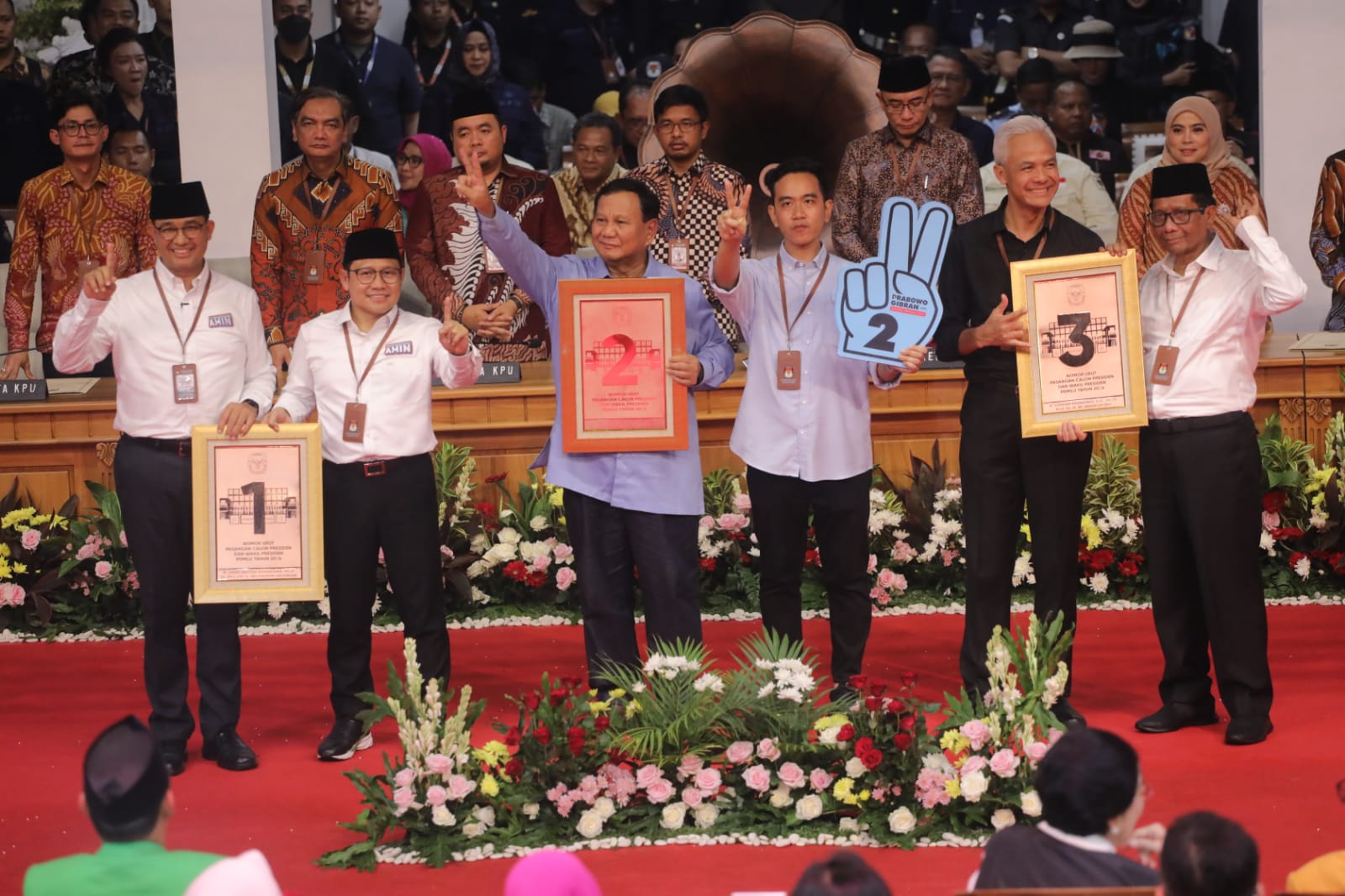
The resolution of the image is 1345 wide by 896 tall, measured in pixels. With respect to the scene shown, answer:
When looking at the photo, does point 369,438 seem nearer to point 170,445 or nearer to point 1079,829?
point 170,445

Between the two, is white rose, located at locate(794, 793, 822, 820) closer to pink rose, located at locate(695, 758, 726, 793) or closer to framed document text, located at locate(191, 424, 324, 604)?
pink rose, located at locate(695, 758, 726, 793)

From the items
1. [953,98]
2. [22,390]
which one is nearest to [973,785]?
[22,390]

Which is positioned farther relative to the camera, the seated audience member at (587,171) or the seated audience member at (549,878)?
the seated audience member at (587,171)

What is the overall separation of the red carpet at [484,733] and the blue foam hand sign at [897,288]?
3.80ft

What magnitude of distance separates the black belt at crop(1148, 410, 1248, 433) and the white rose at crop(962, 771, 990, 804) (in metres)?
1.19

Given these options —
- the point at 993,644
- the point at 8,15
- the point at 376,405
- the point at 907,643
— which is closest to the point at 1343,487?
the point at 907,643

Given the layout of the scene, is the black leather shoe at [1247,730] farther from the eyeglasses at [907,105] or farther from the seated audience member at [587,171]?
the seated audience member at [587,171]

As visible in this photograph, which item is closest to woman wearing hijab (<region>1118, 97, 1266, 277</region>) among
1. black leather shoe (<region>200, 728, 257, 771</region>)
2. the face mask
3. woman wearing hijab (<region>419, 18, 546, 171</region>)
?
black leather shoe (<region>200, 728, 257, 771</region>)

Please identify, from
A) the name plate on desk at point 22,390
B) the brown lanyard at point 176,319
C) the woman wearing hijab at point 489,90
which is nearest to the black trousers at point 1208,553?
the brown lanyard at point 176,319

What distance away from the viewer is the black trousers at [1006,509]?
14.2 ft

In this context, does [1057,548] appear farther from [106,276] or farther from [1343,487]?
[106,276]

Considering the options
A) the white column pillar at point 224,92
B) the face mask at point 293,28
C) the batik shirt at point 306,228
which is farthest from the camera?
the face mask at point 293,28

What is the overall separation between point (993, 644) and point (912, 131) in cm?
238

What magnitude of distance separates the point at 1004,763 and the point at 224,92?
5689 millimetres
